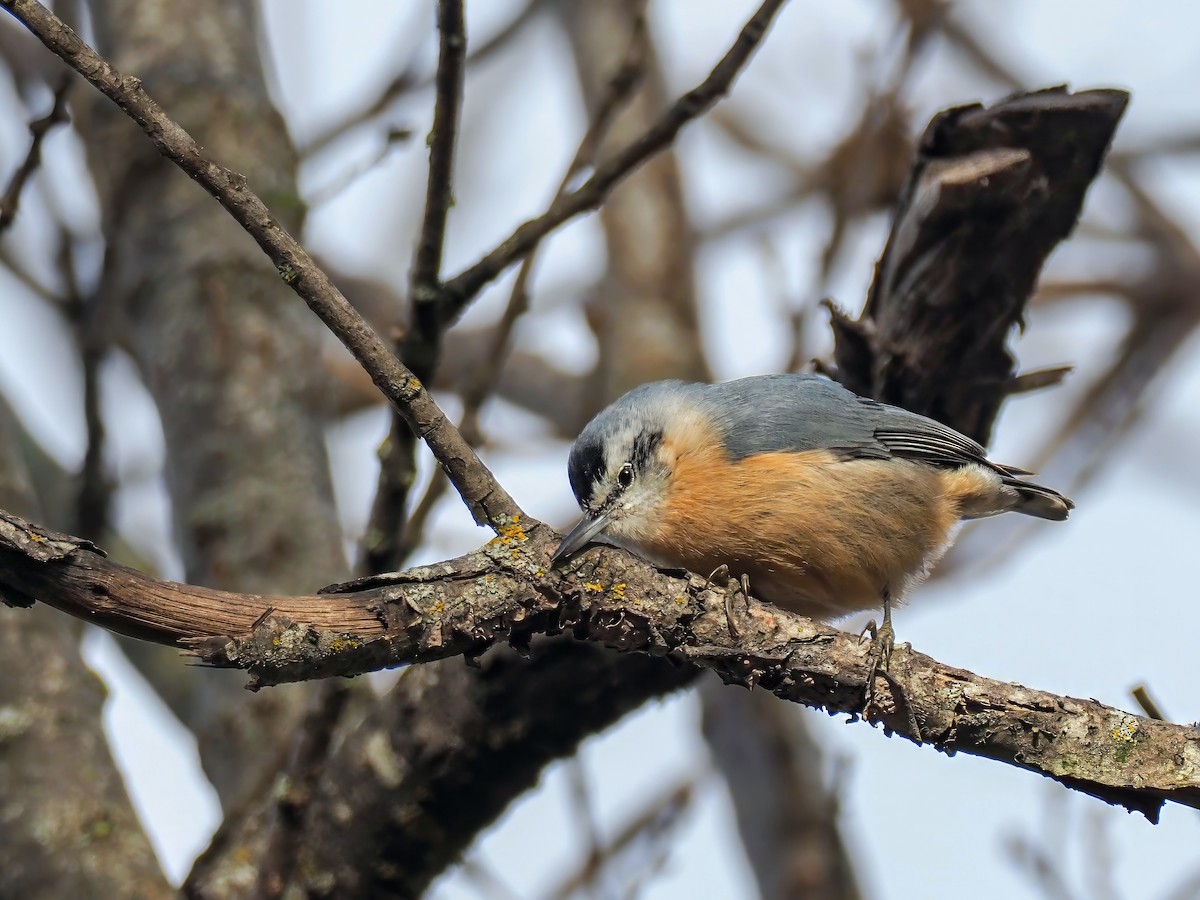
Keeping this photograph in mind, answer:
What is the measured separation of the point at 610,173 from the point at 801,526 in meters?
0.94

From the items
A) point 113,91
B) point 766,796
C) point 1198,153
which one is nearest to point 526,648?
point 113,91

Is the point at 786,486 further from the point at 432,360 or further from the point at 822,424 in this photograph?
the point at 432,360

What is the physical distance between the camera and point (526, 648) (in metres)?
2.25

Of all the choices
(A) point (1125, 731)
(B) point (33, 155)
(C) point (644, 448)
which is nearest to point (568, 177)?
(C) point (644, 448)

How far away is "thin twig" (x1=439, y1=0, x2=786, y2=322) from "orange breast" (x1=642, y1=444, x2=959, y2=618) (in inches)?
30.6

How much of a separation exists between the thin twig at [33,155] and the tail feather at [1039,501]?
2.72 m

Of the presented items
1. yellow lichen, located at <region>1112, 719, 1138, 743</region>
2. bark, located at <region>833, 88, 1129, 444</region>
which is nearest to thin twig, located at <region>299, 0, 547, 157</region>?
bark, located at <region>833, 88, 1129, 444</region>

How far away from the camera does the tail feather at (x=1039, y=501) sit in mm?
3660

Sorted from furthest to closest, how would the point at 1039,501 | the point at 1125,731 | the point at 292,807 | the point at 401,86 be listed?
the point at 401,86, the point at 1039,501, the point at 292,807, the point at 1125,731

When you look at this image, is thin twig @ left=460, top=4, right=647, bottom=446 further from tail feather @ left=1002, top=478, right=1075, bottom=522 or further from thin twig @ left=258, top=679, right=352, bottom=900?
tail feather @ left=1002, top=478, right=1075, bottom=522

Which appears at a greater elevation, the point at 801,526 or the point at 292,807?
the point at 292,807

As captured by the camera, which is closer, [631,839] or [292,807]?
[292,807]

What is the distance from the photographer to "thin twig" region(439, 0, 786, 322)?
2625 mm

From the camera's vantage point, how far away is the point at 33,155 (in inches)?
112
